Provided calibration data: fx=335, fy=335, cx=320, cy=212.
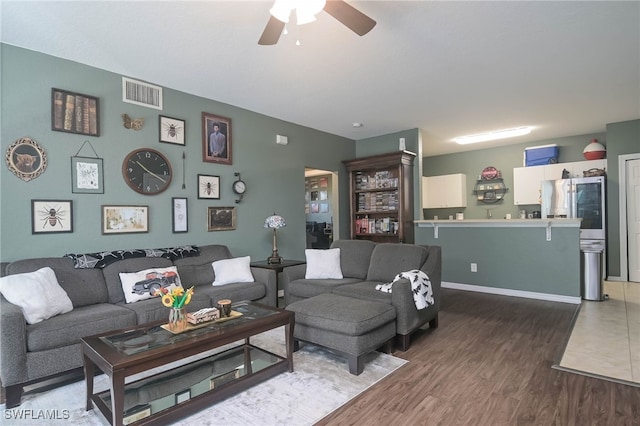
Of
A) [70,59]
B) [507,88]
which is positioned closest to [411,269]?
[507,88]

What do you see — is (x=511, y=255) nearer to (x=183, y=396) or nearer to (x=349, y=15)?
(x=349, y=15)

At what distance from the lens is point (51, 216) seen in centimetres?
305

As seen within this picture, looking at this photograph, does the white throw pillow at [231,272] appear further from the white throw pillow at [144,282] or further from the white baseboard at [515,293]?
the white baseboard at [515,293]

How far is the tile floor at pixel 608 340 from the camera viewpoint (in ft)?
8.39

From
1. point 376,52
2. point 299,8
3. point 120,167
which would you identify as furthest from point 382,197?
point 299,8

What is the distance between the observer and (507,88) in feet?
12.9

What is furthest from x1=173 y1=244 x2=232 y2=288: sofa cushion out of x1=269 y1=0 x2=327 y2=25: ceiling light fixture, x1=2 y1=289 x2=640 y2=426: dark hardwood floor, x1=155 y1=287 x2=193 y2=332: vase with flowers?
x1=269 y1=0 x2=327 y2=25: ceiling light fixture

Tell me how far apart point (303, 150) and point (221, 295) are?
300cm

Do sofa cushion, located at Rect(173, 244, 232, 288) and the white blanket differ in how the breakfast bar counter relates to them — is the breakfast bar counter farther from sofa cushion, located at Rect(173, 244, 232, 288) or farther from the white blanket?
sofa cushion, located at Rect(173, 244, 232, 288)

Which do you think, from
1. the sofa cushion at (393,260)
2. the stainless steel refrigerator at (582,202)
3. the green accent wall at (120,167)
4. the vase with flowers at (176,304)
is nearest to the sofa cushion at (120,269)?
the green accent wall at (120,167)

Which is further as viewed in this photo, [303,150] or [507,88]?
[303,150]

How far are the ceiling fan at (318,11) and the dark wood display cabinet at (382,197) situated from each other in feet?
11.9

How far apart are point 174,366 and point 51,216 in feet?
5.90

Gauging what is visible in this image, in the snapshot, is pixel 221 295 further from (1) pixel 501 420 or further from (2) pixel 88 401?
(1) pixel 501 420
